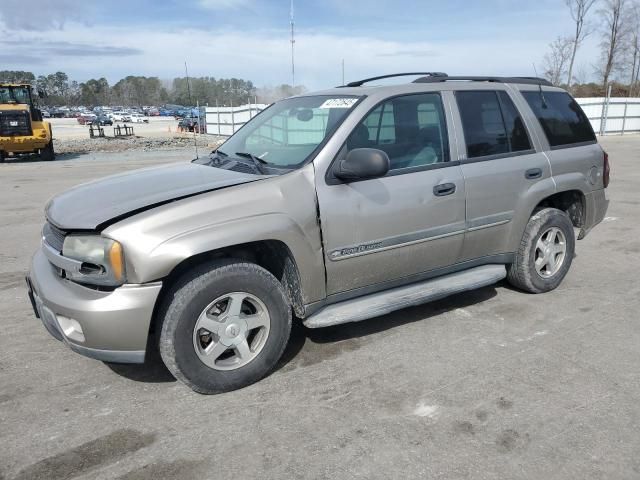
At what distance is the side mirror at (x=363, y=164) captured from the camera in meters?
3.34

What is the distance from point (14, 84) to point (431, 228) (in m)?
21.0

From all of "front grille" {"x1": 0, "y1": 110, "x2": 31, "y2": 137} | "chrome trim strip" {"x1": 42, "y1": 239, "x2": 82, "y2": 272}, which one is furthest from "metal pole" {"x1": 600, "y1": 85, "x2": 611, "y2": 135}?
"chrome trim strip" {"x1": 42, "y1": 239, "x2": 82, "y2": 272}

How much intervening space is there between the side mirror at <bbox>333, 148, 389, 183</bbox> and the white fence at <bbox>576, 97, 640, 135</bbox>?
29907 millimetres

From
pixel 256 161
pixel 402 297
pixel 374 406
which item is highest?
pixel 256 161

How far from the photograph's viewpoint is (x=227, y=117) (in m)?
31.6

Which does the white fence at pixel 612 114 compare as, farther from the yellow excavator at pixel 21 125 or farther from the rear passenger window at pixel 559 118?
the rear passenger window at pixel 559 118

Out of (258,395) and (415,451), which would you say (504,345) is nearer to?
(415,451)

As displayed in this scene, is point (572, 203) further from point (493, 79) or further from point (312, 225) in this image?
point (312, 225)

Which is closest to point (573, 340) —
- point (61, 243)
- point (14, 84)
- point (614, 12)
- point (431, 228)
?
point (431, 228)

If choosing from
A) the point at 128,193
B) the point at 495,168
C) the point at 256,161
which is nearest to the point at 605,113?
the point at 495,168

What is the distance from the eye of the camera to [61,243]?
321 cm

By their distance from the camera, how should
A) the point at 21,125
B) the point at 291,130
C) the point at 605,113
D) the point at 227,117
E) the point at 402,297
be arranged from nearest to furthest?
the point at 402,297 → the point at 291,130 → the point at 21,125 → the point at 605,113 → the point at 227,117

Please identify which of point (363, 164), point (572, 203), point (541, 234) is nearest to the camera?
point (363, 164)

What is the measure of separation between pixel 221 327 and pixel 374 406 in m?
1.00
